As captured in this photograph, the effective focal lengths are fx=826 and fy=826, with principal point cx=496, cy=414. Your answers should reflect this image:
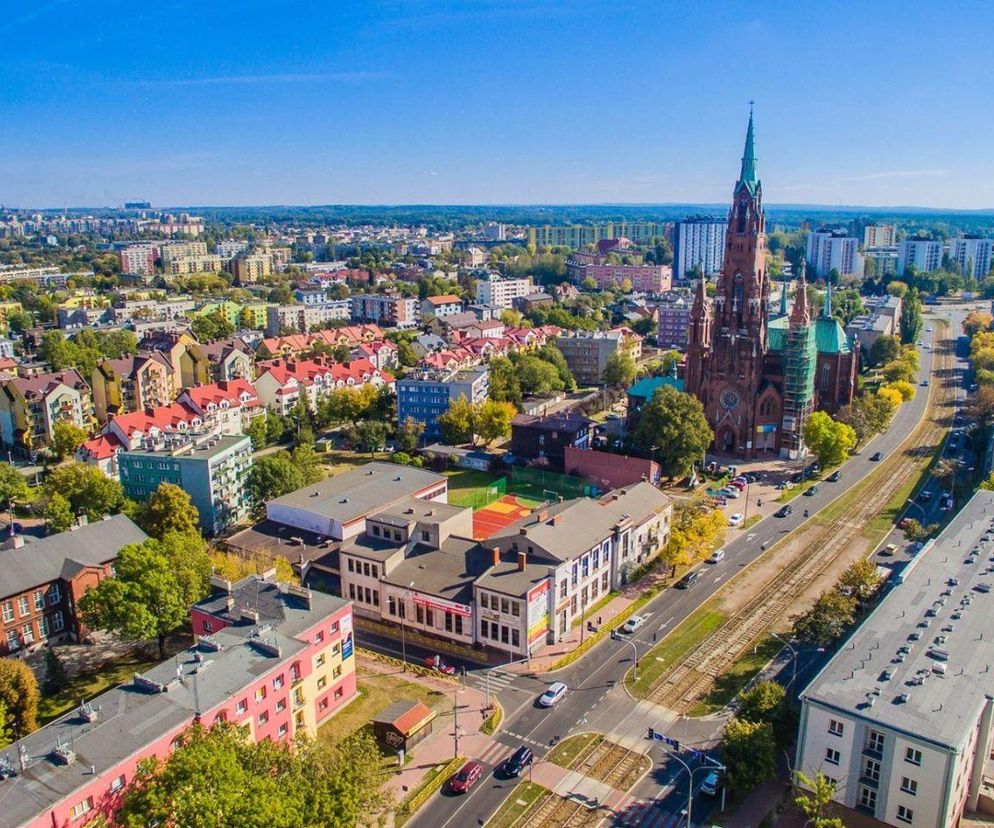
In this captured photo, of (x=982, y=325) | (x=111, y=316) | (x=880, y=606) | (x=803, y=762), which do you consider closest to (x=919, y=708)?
(x=803, y=762)

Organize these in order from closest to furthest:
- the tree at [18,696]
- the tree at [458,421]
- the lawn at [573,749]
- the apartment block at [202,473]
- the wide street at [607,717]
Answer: the wide street at [607,717]
the tree at [18,696]
the lawn at [573,749]
the apartment block at [202,473]
the tree at [458,421]

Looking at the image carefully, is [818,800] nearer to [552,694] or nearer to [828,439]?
[552,694]

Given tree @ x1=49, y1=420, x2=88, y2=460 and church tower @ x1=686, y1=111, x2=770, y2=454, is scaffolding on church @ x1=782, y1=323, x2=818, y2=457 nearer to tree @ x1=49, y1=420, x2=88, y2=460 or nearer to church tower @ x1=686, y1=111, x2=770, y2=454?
church tower @ x1=686, y1=111, x2=770, y2=454

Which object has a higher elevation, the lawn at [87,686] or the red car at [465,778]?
the red car at [465,778]

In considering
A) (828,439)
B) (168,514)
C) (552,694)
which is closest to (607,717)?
(552,694)

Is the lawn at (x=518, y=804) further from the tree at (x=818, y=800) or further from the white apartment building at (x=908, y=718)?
the white apartment building at (x=908, y=718)

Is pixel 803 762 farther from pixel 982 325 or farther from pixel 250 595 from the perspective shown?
pixel 982 325

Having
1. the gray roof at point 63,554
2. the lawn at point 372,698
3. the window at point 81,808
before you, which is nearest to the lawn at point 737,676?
the lawn at point 372,698
